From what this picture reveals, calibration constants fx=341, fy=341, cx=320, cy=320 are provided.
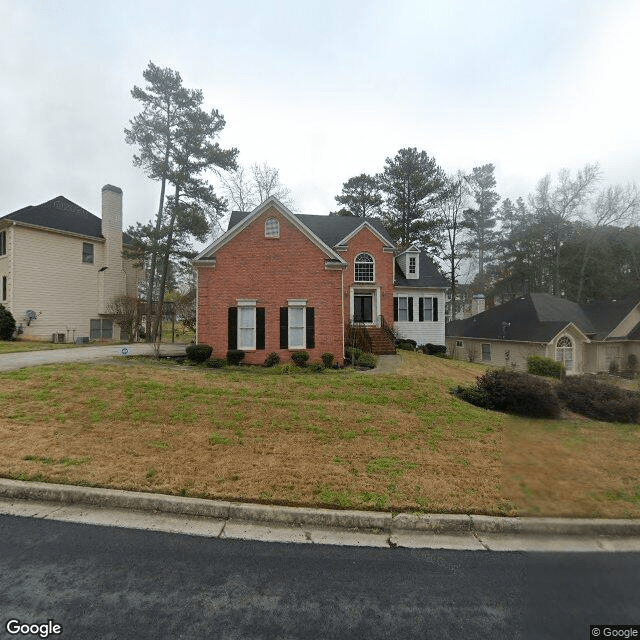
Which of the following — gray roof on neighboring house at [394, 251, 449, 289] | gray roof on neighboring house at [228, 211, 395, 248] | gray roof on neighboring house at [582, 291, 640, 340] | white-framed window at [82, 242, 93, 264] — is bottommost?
gray roof on neighboring house at [582, 291, 640, 340]

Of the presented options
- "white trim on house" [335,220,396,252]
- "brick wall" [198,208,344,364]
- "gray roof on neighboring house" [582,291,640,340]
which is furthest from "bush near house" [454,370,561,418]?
"gray roof on neighboring house" [582,291,640,340]

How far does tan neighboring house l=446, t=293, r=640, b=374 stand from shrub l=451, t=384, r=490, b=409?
17.3 m

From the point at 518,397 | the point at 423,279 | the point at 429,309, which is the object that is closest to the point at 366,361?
the point at 518,397

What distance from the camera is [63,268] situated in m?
23.4

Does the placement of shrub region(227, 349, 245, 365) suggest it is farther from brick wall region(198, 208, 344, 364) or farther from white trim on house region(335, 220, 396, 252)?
white trim on house region(335, 220, 396, 252)

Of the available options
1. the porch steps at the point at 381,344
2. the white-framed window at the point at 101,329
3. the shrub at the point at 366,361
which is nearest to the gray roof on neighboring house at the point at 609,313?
the porch steps at the point at 381,344

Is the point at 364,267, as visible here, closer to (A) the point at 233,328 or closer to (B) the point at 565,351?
(A) the point at 233,328

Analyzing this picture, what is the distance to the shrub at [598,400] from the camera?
9422 millimetres

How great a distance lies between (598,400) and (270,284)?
1206 centimetres

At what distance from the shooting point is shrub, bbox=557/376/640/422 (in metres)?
9.42

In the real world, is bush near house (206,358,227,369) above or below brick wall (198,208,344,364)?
below

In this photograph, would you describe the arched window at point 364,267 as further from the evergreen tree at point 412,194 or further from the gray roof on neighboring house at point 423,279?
the evergreen tree at point 412,194

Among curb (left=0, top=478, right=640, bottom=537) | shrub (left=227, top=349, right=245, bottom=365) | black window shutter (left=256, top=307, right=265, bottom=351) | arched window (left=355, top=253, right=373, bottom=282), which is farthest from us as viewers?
arched window (left=355, top=253, right=373, bottom=282)

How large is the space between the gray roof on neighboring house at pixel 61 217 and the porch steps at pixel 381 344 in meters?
21.6
